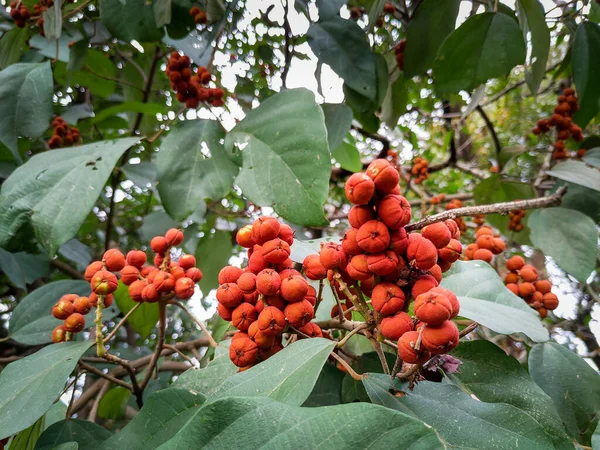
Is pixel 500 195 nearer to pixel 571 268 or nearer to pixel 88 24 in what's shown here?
pixel 571 268

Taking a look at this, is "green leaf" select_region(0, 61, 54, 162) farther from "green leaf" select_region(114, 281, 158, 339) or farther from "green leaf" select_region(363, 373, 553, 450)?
"green leaf" select_region(363, 373, 553, 450)

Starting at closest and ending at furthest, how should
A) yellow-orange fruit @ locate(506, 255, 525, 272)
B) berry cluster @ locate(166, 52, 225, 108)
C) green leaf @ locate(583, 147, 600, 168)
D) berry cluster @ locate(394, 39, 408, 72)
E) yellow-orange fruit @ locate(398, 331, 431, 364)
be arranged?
yellow-orange fruit @ locate(398, 331, 431, 364) < yellow-orange fruit @ locate(506, 255, 525, 272) < berry cluster @ locate(166, 52, 225, 108) < green leaf @ locate(583, 147, 600, 168) < berry cluster @ locate(394, 39, 408, 72)

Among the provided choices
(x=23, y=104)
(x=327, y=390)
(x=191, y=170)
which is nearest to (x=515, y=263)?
(x=327, y=390)

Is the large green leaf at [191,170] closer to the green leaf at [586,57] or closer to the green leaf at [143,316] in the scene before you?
the green leaf at [143,316]

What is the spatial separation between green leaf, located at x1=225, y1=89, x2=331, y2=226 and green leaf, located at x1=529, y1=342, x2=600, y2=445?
566mm

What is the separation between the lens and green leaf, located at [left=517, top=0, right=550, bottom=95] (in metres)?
1.18

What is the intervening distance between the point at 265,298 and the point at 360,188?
232 mm

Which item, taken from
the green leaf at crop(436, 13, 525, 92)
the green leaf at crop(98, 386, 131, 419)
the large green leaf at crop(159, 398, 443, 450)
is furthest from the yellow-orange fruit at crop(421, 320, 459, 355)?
the green leaf at crop(98, 386, 131, 419)

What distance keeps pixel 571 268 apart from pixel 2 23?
8.64 ft

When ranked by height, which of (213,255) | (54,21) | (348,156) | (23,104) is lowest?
(213,255)

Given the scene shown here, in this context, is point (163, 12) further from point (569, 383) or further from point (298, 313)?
point (569, 383)

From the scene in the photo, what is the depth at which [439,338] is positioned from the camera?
1.64 feet

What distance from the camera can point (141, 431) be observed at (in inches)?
26.1

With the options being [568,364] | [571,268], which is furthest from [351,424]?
[571,268]
